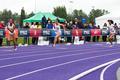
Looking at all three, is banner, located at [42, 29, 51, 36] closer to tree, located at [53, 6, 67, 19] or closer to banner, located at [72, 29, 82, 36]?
banner, located at [72, 29, 82, 36]

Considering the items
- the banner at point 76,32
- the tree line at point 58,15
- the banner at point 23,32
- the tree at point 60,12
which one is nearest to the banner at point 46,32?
the banner at point 23,32

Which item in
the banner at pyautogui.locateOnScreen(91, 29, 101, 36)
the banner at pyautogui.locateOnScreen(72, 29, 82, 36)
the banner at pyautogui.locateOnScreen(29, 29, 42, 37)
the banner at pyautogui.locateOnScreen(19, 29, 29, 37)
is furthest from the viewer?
the banner at pyautogui.locateOnScreen(91, 29, 101, 36)

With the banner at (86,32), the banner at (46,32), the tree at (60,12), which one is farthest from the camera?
the tree at (60,12)

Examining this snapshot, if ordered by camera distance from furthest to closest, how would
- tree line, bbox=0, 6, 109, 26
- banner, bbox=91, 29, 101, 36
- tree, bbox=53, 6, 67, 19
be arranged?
1. tree, bbox=53, 6, 67, 19
2. tree line, bbox=0, 6, 109, 26
3. banner, bbox=91, 29, 101, 36

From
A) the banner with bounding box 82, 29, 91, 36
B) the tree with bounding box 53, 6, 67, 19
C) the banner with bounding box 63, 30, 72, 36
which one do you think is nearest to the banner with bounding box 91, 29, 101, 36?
the banner with bounding box 82, 29, 91, 36

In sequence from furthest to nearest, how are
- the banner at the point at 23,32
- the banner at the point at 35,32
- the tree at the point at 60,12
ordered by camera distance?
the tree at the point at 60,12
the banner at the point at 35,32
the banner at the point at 23,32

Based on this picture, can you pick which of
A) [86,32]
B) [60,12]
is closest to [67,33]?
[86,32]

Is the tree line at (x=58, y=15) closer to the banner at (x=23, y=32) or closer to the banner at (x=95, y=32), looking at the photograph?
the banner at (x=95, y=32)

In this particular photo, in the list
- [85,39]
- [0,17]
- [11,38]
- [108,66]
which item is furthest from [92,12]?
[108,66]

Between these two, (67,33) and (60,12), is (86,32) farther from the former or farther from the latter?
(60,12)

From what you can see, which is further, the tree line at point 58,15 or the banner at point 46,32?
the tree line at point 58,15

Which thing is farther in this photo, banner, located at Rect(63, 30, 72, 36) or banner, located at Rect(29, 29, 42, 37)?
banner, located at Rect(63, 30, 72, 36)

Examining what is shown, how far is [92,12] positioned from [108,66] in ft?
468

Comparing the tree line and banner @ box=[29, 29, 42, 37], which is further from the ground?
the tree line
